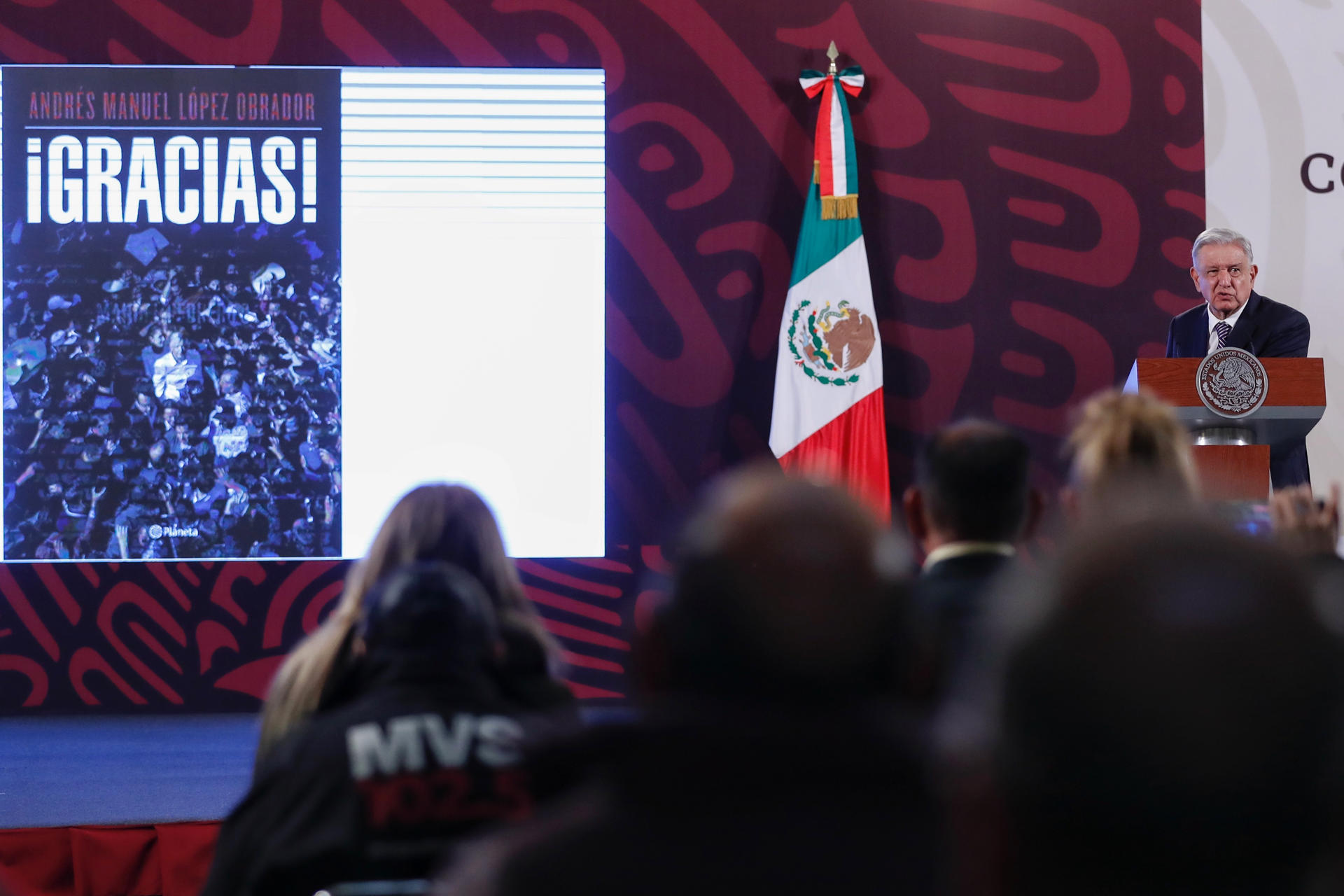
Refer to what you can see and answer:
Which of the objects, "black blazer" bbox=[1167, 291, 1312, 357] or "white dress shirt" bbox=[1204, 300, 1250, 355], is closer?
"black blazer" bbox=[1167, 291, 1312, 357]

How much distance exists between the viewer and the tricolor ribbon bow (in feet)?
16.3

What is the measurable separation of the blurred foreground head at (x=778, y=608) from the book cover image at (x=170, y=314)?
4.49 metres

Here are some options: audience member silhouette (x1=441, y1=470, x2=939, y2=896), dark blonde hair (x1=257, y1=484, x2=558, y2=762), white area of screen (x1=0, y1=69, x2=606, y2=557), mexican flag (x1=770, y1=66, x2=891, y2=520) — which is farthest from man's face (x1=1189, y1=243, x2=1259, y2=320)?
audience member silhouette (x1=441, y1=470, x2=939, y2=896)

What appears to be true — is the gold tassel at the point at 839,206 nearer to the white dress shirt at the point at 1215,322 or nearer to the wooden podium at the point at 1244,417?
the white dress shirt at the point at 1215,322

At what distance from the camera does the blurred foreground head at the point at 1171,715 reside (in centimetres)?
43

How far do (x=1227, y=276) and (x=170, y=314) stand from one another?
162 inches

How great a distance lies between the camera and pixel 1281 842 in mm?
438

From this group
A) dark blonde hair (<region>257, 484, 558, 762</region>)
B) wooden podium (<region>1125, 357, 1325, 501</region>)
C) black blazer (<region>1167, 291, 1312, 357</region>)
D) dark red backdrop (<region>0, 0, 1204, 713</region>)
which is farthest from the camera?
dark red backdrop (<region>0, 0, 1204, 713</region>)

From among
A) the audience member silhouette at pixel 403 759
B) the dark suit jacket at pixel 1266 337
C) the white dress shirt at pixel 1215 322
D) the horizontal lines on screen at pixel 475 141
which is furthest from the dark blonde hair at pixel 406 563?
the horizontal lines on screen at pixel 475 141

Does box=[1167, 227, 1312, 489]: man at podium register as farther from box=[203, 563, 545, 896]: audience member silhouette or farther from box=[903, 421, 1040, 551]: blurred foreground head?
box=[203, 563, 545, 896]: audience member silhouette

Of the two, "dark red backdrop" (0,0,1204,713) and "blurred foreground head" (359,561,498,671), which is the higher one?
"dark red backdrop" (0,0,1204,713)

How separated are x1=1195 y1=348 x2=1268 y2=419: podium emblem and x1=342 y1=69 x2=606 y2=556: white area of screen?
8.49 ft

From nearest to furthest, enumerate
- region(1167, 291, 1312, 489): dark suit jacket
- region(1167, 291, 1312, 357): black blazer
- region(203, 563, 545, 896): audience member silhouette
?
region(203, 563, 545, 896): audience member silhouette → region(1167, 291, 1312, 489): dark suit jacket → region(1167, 291, 1312, 357): black blazer

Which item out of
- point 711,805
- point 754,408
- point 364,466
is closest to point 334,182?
point 364,466
